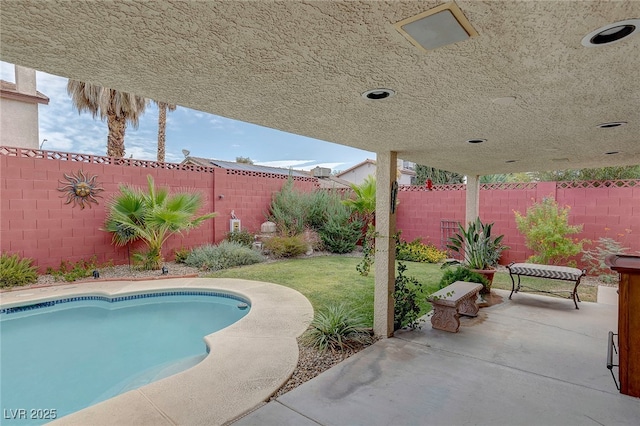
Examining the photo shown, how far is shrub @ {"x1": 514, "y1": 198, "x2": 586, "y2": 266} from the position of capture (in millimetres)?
7734

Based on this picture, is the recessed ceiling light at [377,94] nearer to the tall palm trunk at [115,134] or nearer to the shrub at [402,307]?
the shrub at [402,307]

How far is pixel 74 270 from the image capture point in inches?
304

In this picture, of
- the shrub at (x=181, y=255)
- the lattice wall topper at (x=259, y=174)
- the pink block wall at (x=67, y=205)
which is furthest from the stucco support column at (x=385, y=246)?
the lattice wall topper at (x=259, y=174)

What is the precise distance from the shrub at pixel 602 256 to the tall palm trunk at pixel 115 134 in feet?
48.4

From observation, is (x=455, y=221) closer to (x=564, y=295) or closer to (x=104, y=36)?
(x=564, y=295)

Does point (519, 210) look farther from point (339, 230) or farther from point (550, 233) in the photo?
point (339, 230)

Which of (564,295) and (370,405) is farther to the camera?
(564,295)

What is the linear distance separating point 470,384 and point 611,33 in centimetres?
303

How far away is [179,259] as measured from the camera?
9508 millimetres

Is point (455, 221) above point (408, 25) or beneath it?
beneath

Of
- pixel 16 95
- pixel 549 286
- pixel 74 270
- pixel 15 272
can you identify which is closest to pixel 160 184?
pixel 74 270

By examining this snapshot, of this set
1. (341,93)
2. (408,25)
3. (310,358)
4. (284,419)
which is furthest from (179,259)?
(408,25)

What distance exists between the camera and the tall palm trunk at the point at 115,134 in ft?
38.3

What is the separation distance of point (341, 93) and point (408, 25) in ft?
3.05
